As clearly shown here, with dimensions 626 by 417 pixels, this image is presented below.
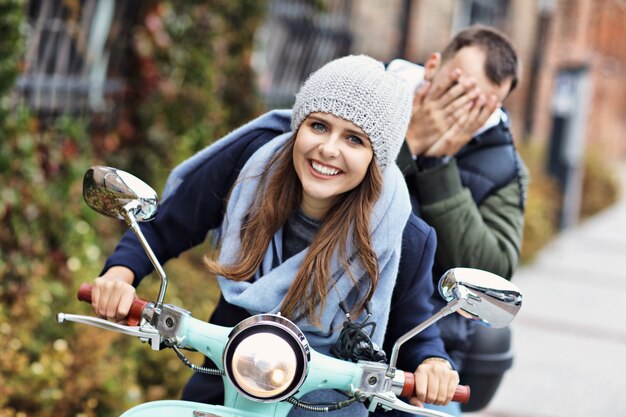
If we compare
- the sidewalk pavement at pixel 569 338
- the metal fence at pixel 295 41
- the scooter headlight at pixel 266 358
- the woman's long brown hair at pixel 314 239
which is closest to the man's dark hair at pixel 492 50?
the woman's long brown hair at pixel 314 239

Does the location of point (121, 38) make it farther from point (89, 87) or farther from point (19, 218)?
point (19, 218)

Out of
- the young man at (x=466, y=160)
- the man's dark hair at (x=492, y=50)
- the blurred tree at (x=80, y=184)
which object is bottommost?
the blurred tree at (x=80, y=184)

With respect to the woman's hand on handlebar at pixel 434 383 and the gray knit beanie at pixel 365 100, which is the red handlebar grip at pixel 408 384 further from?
the gray knit beanie at pixel 365 100

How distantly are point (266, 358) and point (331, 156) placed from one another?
51 cm

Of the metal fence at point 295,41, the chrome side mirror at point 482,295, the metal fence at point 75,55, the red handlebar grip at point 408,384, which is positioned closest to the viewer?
the chrome side mirror at point 482,295

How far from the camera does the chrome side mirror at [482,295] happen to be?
6.68ft

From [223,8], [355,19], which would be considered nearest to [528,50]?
A: [355,19]

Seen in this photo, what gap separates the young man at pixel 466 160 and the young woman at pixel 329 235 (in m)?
0.43

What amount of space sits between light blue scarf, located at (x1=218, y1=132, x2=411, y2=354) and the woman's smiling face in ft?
0.40

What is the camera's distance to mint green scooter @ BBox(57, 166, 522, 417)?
76.4 inches

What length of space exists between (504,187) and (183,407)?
1396mm

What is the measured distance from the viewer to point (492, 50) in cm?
305

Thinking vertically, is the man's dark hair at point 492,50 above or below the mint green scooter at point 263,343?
above

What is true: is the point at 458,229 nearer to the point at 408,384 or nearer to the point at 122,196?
the point at 408,384
